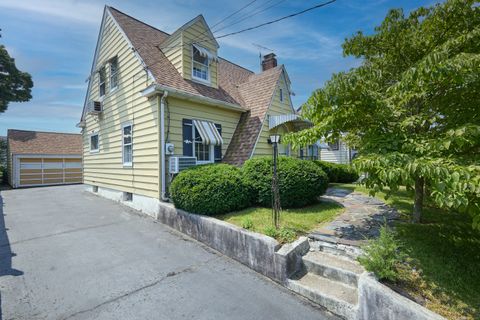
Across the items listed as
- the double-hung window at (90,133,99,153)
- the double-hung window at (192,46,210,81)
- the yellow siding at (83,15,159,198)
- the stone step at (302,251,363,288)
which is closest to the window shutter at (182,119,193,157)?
the yellow siding at (83,15,159,198)

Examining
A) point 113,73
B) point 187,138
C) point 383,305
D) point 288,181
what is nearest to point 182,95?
point 187,138

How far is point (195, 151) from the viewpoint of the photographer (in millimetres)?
8906

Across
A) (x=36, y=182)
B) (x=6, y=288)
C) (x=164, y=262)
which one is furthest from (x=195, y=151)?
(x=36, y=182)

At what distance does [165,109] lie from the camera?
7844 mm

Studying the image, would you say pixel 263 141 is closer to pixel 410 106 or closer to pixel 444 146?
pixel 410 106

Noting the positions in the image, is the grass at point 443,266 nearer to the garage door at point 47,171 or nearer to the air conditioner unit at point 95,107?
the air conditioner unit at point 95,107

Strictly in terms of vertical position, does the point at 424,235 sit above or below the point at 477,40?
below

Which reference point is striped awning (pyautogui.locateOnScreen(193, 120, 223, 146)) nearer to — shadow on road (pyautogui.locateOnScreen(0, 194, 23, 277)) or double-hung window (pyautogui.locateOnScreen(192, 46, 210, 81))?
double-hung window (pyautogui.locateOnScreen(192, 46, 210, 81))

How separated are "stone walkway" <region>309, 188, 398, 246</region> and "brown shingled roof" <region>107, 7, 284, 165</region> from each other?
4126 mm

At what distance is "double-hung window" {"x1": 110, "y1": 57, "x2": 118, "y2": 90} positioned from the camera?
10.5 metres

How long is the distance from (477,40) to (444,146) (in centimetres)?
214

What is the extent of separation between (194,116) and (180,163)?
6.47ft

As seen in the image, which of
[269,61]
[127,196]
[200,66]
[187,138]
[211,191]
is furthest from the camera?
[269,61]

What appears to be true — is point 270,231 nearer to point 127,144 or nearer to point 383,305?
point 383,305
